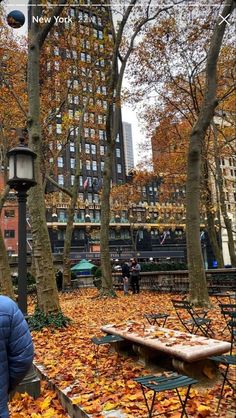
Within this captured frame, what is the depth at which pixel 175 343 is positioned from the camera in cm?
535

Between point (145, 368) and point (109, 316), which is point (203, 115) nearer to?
point (109, 316)

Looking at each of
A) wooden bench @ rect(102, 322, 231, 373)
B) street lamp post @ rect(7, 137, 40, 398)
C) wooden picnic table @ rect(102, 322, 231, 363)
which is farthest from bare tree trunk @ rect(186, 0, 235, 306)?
street lamp post @ rect(7, 137, 40, 398)

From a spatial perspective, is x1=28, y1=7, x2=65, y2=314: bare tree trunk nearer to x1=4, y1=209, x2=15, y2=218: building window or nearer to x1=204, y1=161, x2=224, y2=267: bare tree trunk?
x1=204, y1=161, x2=224, y2=267: bare tree trunk

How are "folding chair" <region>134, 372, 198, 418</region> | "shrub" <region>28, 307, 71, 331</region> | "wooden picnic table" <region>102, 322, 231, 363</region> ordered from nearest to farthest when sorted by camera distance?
1. "folding chair" <region>134, 372, 198, 418</region>
2. "wooden picnic table" <region>102, 322, 231, 363</region>
3. "shrub" <region>28, 307, 71, 331</region>

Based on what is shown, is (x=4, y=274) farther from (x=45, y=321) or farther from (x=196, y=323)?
(x=196, y=323)

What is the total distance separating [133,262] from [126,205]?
3347 centimetres

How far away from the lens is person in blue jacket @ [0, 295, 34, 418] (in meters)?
2.85

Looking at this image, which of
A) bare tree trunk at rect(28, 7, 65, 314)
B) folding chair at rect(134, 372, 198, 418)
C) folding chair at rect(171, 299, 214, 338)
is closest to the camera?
folding chair at rect(134, 372, 198, 418)

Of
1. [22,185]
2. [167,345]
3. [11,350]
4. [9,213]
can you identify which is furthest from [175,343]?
Result: [9,213]

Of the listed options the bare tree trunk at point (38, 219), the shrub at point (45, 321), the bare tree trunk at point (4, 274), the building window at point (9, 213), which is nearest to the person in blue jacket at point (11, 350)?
the shrub at point (45, 321)

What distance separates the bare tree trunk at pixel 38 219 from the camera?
415 inches

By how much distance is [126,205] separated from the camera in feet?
172

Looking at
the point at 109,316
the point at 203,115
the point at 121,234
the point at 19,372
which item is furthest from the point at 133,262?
the point at 121,234

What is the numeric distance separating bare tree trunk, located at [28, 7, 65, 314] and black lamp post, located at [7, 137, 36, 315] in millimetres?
3918
